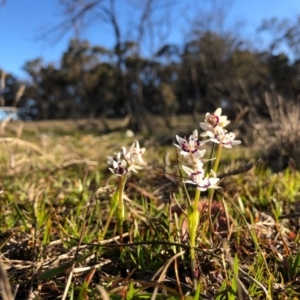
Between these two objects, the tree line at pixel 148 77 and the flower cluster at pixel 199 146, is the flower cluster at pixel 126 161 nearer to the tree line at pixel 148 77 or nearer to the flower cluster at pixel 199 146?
the flower cluster at pixel 199 146

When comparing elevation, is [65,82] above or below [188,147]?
above

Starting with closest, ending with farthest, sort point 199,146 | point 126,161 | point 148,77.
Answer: point 199,146
point 126,161
point 148,77

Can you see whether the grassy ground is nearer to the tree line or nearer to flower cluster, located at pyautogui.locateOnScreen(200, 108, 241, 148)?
flower cluster, located at pyautogui.locateOnScreen(200, 108, 241, 148)

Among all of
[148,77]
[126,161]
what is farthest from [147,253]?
[148,77]

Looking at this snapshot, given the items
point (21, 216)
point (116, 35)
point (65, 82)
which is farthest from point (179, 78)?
point (21, 216)

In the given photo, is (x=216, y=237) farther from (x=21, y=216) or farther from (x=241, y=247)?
(x=21, y=216)

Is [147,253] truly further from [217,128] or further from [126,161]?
[217,128]

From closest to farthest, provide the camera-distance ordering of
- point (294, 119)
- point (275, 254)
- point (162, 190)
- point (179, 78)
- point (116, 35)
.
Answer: point (275, 254)
point (162, 190)
point (294, 119)
point (116, 35)
point (179, 78)

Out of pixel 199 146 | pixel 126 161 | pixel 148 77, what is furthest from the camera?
pixel 148 77
